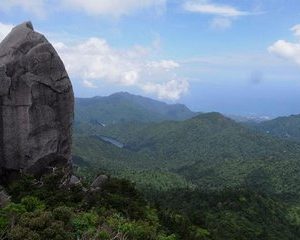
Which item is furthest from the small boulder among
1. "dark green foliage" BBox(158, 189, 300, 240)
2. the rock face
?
Answer: "dark green foliage" BBox(158, 189, 300, 240)

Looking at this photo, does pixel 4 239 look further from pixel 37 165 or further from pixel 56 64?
pixel 56 64

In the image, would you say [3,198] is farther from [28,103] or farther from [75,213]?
[28,103]

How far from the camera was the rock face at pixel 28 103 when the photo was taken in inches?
1216

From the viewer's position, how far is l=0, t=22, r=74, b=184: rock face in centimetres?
3088

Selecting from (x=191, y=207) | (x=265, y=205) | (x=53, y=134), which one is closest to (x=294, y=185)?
(x=265, y=205)

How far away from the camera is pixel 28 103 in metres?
30.8

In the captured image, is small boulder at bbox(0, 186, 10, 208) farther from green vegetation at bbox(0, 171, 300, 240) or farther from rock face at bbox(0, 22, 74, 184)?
rock face at bbox(0, 22, 74, 184)

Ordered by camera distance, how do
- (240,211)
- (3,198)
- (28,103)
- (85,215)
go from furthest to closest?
(240,211) < (28,103) < (3,198) < (85,215)

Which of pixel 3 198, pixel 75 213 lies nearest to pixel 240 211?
pixel 3 198

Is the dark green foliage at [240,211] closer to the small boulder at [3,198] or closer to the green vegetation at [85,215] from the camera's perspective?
the green vegetation at [85,215]

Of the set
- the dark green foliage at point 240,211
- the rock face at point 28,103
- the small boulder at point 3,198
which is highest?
the rock face at point 28,103

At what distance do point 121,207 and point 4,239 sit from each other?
10693 millimetres

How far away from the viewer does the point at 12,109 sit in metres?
30.9

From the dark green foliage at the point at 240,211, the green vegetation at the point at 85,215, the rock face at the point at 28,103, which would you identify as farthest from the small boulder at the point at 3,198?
the dark green foliage at the point at 240,211
